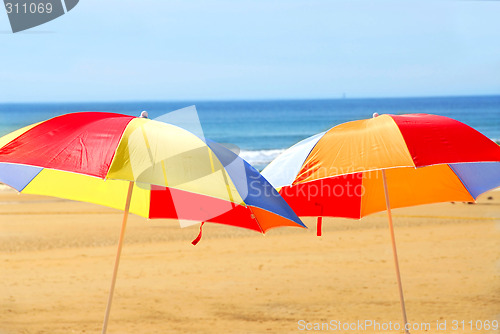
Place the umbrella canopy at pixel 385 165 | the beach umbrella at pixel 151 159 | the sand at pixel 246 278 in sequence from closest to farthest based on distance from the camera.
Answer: the beach umbrella at pixel 151 159 → the umbrella canopy at pixel 385 165 → the sand at pixel 246 278

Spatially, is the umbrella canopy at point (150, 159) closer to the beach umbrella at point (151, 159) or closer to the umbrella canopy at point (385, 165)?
the beach umbrella at point (151, 159)

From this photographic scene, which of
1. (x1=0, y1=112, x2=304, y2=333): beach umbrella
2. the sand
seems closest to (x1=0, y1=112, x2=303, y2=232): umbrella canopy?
(x1=0, y1=112, x2=304, y2=333): beach umbrella

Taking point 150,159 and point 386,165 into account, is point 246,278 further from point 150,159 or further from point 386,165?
point 150,159

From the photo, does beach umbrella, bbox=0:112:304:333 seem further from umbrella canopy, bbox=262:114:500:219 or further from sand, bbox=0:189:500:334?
sand, bbox=0:189:500:334

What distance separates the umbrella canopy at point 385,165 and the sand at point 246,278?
6.91ft

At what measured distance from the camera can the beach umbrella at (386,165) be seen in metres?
4.15

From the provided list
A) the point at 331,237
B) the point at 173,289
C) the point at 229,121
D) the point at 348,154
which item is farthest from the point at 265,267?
the point at 229,121

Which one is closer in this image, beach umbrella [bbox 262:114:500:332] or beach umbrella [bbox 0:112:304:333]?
beach umbrella [bbox 0:112:304:333]

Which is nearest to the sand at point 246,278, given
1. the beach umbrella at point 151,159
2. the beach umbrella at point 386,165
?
the beach umbrella at point 386,165

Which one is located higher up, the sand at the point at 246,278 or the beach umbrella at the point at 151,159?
the beach umbrella at the point at 151,159

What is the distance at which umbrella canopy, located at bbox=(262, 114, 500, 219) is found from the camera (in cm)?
414

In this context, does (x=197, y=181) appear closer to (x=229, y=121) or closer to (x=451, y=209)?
(x=451, y=209)

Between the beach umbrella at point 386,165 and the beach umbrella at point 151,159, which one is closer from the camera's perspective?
the beach umbrella at point 151,159

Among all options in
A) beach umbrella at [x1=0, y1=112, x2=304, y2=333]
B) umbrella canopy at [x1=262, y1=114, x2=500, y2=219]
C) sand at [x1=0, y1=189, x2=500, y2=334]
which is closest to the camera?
beach umbrella at [x1=0, y1=112, x2=304, y2=333]
